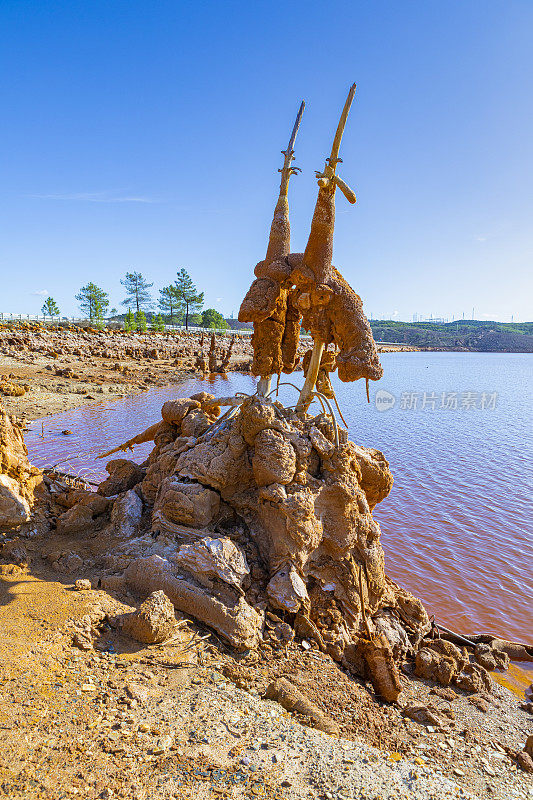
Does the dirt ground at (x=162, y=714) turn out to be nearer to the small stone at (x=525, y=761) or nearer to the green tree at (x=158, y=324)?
the small stone at (x=525, y=761)

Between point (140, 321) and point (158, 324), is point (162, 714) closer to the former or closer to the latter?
point (140, 321)

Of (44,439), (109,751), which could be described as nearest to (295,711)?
(109,751)

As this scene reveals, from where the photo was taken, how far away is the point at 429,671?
16.1 feet

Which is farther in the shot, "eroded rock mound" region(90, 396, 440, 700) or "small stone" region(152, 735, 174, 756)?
"eroded rock mound" region(90, 396, 440, 700)

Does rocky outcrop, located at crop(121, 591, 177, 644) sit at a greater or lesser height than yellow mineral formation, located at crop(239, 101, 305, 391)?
lesser

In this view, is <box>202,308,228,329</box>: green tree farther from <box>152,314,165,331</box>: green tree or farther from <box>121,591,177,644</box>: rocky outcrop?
<box>121,591,177,644</box>: rocky outcrop

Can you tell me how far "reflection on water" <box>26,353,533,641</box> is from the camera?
25.5 ft

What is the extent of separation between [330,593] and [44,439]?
11.5m
